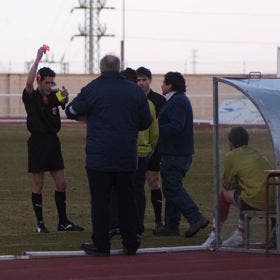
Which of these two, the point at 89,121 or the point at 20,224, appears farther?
the point at 20,224

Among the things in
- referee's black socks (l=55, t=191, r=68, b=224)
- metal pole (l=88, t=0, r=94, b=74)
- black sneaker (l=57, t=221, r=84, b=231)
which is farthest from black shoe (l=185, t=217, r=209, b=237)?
metal pole (l=88, t=0, r=94, b=74)

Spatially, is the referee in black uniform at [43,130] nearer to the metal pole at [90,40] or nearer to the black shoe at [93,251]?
the black shoe at [93,251]

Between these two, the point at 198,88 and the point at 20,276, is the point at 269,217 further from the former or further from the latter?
the point at 198,88

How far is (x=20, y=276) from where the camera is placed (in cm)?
862

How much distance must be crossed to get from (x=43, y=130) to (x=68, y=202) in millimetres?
3673

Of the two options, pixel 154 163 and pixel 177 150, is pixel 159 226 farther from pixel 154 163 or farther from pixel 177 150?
pixel 177 150

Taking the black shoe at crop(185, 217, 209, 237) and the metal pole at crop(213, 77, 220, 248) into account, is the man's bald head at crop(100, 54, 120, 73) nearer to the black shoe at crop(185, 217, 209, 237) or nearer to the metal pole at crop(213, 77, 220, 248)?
the metal pole at crop(213, 77, 220, 248)

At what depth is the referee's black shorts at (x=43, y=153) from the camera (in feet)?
40.5

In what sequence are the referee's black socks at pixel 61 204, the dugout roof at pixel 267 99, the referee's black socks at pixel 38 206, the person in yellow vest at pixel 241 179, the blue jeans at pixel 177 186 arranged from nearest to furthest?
Result: 1. the dugout roof at pixel 267 99
2. the person in yellow vest at pixel 241 179
3. the blue jeans at pixel 177 186
4. the referee's black socks at pixel 38 206
5. the referee's black socks at pixel 61 204

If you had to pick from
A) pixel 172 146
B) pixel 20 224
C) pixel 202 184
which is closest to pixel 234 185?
pixel 172 146

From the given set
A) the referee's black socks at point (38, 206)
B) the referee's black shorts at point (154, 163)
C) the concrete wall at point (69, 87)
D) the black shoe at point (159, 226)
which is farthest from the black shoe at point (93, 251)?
the concrete wall at point (69, 87)

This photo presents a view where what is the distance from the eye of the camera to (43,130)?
1238 cm

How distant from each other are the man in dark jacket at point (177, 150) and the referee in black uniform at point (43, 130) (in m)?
1.27

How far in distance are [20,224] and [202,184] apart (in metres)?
6.03
